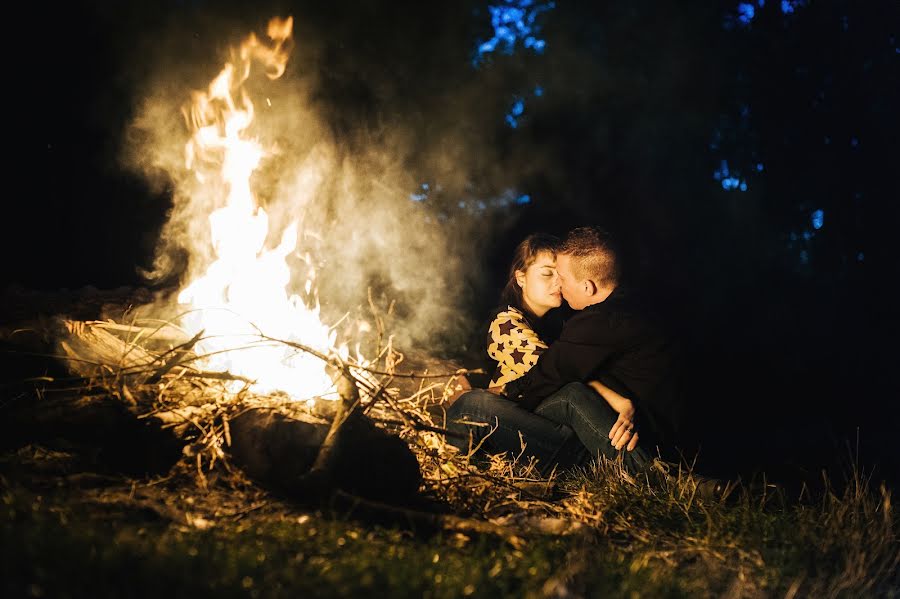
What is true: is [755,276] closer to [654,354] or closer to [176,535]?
[654,354]

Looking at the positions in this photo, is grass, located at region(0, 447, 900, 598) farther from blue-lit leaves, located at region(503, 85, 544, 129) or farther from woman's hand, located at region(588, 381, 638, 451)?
blue-lit leaves, located at region(503, 85, 544, 129)

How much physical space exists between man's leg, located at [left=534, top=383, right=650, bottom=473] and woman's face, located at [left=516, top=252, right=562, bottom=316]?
123 cm

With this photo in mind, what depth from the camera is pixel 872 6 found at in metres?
11.6

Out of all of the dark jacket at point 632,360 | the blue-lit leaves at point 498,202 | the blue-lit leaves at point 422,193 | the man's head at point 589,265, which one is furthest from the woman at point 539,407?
the blue-lit leaves at point 498,202

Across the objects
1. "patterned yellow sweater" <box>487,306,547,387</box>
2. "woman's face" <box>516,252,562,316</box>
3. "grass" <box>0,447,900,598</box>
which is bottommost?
"grass" <box>0,447,900,598</box>

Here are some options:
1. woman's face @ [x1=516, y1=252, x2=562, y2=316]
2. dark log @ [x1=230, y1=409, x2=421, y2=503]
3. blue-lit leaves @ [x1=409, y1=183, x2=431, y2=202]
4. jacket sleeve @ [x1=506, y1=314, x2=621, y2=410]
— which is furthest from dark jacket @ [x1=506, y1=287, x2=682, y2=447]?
blue-lit leaves @ [x1=409, y1=183, x2=431, y2=202]

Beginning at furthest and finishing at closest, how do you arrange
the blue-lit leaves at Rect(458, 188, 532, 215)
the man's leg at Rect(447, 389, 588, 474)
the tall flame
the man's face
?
the blue-lit leaves at Rect(458, 188, 532, 215) < the man's face < the man's leg at Rect(447, 389, 588, 474) < the tall flame

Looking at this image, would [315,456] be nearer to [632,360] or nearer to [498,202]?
[632,360]

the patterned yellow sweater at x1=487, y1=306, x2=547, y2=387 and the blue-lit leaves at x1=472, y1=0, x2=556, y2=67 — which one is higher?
the blue-lit leaves at x1=472, y1=0, x2=556, y2=67

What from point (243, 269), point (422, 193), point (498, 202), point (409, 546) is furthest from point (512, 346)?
point (498, 202)

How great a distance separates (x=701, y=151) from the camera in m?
12.9

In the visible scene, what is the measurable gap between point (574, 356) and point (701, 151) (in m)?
10.2

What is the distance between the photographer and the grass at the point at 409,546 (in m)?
2.11

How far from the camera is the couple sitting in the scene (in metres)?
4.33
